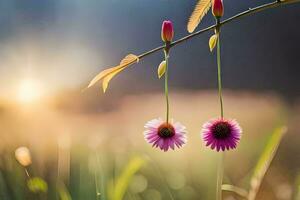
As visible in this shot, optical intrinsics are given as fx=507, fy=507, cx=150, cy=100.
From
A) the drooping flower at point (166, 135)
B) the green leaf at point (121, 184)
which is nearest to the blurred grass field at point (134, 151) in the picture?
the green leaf at point (121, 184)

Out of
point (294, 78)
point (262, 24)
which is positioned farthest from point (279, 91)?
point (262, 24)

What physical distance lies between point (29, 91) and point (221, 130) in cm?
65

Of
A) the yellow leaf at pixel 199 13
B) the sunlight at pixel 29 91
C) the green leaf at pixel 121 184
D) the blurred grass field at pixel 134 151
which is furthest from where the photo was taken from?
the sunlight at pixel 29 91

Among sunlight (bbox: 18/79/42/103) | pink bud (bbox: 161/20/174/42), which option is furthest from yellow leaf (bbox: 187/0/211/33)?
sunlight (bbox: 18/79/42/103)

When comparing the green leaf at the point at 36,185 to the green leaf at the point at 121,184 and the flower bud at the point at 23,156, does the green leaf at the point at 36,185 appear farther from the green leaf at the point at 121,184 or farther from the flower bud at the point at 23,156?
the green leaf at the point at 121,184

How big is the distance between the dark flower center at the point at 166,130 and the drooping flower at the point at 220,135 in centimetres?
3

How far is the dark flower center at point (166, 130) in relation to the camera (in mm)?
442

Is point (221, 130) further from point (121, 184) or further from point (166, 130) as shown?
point (121, 184)

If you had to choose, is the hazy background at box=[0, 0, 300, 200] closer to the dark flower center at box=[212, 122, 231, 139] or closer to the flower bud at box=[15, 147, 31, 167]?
the flower bud at box=[15, 147, 31, 167]

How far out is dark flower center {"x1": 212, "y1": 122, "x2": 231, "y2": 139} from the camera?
438 mm

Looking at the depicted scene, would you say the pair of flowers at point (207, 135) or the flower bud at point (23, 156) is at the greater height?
the pair of flowers at point (207, 135)

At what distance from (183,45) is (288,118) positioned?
0.84ft

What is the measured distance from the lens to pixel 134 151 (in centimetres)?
84

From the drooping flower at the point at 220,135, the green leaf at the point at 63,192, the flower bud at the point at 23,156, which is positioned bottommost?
the green leaf at the point at 63,192
